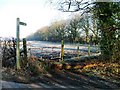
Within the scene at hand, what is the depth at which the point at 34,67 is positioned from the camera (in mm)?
13125

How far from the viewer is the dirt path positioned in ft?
34.6

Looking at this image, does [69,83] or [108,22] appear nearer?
[69,83]

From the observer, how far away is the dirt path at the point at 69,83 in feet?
34.6

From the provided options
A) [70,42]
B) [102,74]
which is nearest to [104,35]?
[102,74]

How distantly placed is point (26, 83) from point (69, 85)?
149 centimetres

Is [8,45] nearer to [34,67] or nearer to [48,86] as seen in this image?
[34,67]

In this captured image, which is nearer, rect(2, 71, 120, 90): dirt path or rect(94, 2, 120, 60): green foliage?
rect(2, 71, 120, 90): dirt path

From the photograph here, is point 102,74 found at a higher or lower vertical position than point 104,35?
lower

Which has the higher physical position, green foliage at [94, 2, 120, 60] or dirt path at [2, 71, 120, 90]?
green foliage at [94, 2, 120, 60]

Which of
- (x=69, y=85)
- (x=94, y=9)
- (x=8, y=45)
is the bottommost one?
(x=69, y=85)

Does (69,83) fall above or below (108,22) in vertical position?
below

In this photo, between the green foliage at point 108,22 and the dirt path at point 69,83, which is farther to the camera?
the green foliage at point 108,22

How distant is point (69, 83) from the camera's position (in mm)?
11242

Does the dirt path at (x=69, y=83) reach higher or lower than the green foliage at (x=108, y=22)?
lower
